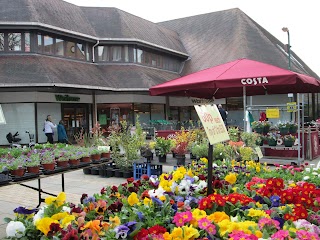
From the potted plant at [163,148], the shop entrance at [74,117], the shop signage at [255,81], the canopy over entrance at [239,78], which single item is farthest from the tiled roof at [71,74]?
the shop signage at [255,81]

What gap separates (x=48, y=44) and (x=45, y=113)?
3.97m

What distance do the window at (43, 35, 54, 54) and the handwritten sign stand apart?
18043 millimetres

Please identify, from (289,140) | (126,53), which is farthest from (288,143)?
(126,53)

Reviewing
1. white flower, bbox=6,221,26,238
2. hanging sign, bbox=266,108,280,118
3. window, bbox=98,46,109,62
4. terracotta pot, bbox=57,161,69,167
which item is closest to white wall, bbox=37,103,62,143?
window, bbox=98,46,109,62

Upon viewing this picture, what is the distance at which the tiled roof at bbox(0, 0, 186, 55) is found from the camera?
1852 cm

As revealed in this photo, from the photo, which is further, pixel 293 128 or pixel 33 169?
pixel 293 128

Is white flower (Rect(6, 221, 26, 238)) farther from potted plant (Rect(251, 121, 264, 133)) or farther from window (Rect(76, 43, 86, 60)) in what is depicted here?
window (Rect(76, 43, 86, 60))

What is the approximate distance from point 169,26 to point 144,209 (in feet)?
109

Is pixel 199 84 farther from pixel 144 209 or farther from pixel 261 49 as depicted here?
pixel 261 49

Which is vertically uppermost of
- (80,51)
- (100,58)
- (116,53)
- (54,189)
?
(116,53)

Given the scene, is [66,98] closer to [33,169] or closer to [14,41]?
[14,41]

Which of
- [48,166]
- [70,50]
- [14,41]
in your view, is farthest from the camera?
[70,50]

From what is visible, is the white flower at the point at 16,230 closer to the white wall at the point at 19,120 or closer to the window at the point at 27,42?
the white wall at the point at 19,120

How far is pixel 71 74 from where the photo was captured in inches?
744
